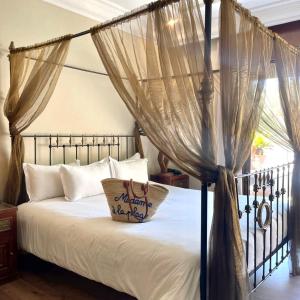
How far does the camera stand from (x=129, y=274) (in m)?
1.95

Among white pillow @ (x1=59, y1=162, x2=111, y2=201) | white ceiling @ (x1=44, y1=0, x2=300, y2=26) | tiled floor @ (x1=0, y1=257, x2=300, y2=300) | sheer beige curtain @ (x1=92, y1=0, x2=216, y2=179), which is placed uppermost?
white ceiling @ (x1=44, y1=0, x2=300, y2=26)

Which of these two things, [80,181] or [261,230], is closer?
[261,230]

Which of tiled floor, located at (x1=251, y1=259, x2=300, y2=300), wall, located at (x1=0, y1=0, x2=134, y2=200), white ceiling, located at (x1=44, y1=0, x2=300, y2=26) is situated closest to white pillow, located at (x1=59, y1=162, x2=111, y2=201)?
wall, located at (x1=0, y1=0, x2=134, y2=200)

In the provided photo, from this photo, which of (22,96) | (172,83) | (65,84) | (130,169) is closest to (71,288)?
(130,169)

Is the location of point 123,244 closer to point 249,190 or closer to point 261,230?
point 261,230

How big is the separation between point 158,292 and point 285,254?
166cm

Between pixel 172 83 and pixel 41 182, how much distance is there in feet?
5.97

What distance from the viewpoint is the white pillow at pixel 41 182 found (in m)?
2.97

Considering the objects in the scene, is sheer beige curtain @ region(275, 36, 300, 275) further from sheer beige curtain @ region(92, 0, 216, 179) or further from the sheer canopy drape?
sheer beige curtain @ region(92, 0, 216, 179)

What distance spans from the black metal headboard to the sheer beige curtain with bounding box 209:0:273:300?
2.22 metres

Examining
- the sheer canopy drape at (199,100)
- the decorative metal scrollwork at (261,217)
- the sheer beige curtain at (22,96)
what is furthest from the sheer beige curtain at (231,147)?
the sheer beige curtain at (22,96)

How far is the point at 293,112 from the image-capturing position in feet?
9.02

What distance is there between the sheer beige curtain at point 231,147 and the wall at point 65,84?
223 centimetres

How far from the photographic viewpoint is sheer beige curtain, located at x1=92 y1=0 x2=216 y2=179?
1721 mm
